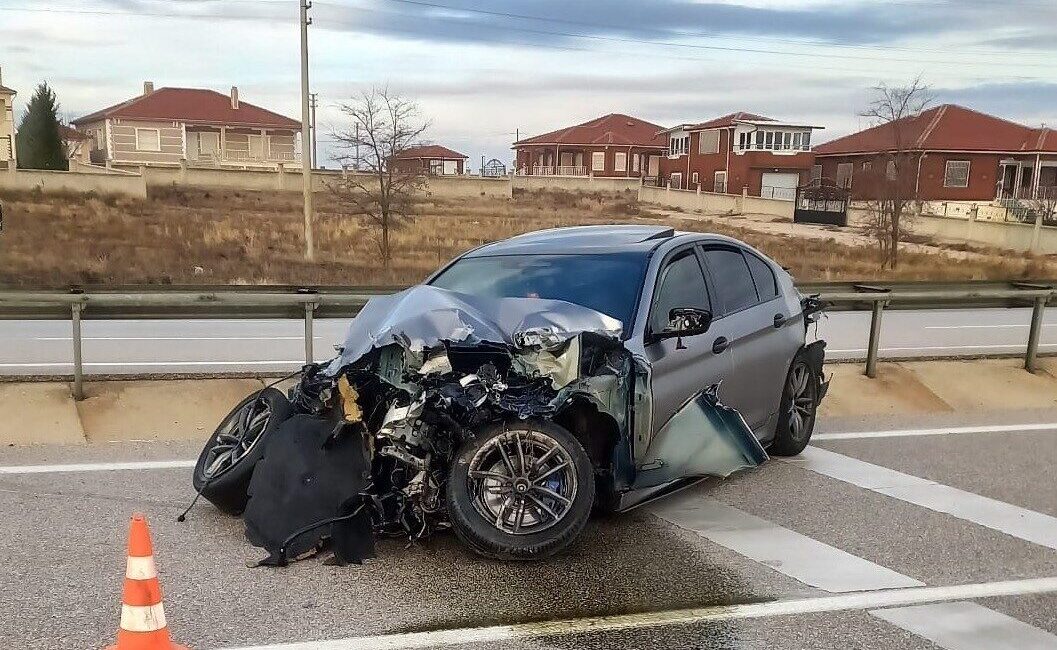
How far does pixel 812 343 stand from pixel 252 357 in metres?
6.83

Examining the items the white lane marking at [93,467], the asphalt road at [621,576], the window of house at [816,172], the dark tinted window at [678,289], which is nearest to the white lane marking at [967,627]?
the asphalt road at [621,576]

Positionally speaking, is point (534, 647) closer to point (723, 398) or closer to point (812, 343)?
point (723, 398)

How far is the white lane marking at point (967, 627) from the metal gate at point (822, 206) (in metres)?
38.7

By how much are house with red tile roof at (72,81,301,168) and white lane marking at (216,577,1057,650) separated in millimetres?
61953

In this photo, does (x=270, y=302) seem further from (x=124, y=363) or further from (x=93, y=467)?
(x=124, y=363)

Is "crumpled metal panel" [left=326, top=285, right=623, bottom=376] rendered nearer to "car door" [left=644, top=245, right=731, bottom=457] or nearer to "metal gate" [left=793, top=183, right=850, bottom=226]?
"car door" [left=644, top=245, right=731, bottom=457]

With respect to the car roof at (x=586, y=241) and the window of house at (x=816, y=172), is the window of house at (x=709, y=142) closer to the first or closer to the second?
the window of house at (x=816, y=172)

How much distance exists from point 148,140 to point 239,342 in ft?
192

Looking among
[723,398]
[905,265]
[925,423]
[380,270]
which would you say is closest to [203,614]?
[723,398]

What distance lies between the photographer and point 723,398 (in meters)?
6.10

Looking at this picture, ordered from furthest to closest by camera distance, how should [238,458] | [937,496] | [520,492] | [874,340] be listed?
[874,340]
[937,496]
[238,458]
[520,492]

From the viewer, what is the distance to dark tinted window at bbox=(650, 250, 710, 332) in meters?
5.75

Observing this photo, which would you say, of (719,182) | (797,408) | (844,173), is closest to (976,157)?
(844,173)

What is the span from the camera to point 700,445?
557 centimetres
